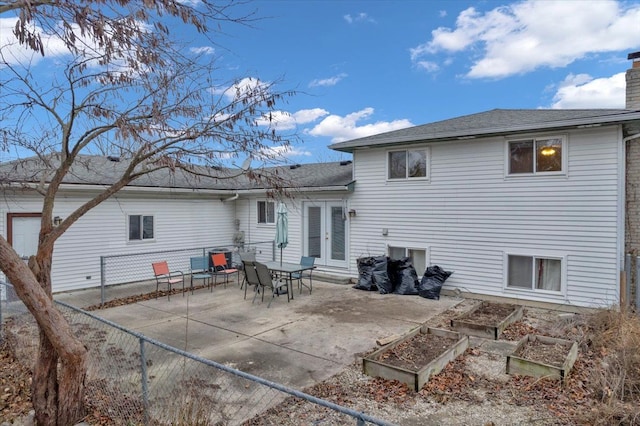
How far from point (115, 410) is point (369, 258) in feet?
23.4

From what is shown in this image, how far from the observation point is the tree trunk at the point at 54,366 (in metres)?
3.28

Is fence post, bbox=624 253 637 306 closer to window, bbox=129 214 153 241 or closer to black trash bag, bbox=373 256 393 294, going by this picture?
black trash bag, bbox=373 256 393 294

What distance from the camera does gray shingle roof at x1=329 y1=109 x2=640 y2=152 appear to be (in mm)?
7275

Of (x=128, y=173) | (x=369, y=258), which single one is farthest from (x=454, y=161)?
(x=128, y=173)

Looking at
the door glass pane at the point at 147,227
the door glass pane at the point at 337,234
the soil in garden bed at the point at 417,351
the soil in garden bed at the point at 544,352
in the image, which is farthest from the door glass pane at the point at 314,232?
the soil in garden bed at the point at 544,352

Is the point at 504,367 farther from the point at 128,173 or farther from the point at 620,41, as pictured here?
the point at 620,41

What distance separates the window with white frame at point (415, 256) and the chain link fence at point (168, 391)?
630cm

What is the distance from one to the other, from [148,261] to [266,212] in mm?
4048

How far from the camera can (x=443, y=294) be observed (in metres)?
9.37

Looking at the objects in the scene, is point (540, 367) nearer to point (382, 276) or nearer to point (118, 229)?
point (382, 276)

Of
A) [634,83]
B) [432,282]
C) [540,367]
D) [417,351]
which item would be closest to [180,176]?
[432,282]

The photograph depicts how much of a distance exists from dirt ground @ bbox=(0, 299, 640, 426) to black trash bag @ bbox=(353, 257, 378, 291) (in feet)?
15.2

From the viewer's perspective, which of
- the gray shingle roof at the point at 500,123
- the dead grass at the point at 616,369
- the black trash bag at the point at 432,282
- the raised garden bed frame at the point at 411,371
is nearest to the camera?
the dead grass at the point at 616,369

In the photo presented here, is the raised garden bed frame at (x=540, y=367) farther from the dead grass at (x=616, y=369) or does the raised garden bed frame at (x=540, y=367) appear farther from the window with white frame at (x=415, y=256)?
the window with white frame at (x=415, y=256)
